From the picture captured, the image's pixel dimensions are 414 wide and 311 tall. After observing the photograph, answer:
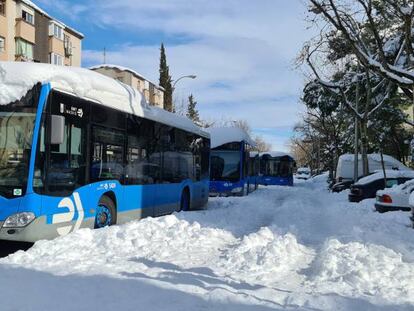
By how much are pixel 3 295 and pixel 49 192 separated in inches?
124

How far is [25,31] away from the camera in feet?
133

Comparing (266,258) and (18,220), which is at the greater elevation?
(18,220)

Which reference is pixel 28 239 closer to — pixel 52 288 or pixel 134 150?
pixel 52 288

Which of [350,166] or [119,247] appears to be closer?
[119,247]

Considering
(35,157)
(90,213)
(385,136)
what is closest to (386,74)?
(90,213)

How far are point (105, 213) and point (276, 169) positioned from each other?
35.1 metres

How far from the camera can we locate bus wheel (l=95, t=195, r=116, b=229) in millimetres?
10367

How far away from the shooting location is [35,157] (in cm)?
827

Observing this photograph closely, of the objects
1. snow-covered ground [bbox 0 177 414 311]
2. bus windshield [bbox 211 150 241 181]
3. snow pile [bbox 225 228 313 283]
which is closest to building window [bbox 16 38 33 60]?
bus windshield [bbox 211 150 241 181]

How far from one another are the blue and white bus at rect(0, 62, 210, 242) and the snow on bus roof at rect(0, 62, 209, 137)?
0.06ft

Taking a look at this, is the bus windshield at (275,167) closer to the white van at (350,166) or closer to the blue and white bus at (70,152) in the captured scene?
the white van at (350,166)

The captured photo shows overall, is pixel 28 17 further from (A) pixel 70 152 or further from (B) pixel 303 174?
(B) pixel 303 174

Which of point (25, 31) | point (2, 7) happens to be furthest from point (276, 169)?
point (2, 7)

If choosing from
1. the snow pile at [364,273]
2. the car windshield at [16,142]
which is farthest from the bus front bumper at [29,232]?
the snow pile at [364,273]
